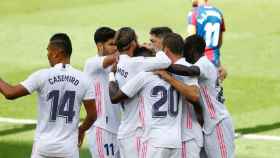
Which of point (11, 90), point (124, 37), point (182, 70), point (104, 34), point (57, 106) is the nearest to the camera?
point (11, 90)

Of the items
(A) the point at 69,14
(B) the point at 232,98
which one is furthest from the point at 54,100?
(A) the point at 69,14

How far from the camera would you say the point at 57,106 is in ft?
30.0

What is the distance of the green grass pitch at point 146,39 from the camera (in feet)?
47.5

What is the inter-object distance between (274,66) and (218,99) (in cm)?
835

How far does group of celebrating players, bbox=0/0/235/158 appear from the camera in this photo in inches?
361

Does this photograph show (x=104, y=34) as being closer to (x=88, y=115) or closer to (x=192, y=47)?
(x=192, y=47)

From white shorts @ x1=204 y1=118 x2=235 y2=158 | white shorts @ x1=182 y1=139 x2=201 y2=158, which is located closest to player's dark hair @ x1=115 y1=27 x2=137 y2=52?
white shorts @ x1=182 y1=139 x2=201 y2=158

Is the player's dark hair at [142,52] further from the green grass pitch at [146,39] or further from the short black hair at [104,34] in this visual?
the green grass pitch at [146,39]

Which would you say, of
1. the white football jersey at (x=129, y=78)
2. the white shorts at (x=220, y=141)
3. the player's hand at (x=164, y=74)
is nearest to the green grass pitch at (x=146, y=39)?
the white shorts at (x=220, y=141)

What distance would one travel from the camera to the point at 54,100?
9141 millimetres

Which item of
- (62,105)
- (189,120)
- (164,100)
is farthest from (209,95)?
(62,105)

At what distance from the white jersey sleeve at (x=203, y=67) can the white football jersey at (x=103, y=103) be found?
1.13 meters

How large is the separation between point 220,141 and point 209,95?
52 centimetres

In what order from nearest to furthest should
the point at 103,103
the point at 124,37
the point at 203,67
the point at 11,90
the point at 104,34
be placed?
the point at 11,90 → the point at 124,37 → the point at 203,67 → the point at 104,34 → the point at 103,103
